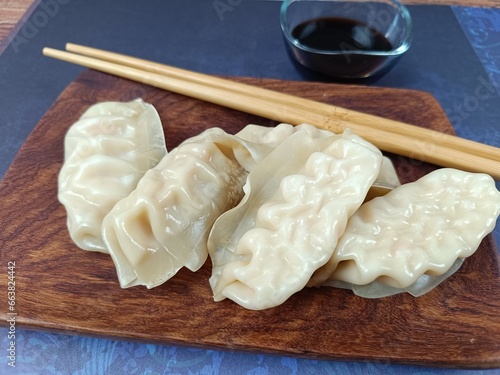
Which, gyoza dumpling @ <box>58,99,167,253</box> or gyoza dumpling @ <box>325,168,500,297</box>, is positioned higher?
gyoza dumpling @ <box>58,99,167,253</box>

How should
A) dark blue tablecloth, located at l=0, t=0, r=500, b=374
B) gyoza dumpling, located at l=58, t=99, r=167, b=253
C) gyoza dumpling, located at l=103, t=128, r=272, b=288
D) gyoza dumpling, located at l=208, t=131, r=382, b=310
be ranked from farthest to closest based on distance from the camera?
dark blue tablecloth, located at l=0, t=0, r=500, b=374
gyoza dumpling, located at l=58, t=99, r=167, b=253
gyoza dumpling, located at l=103, t=128, r=272, b=288
gyoza dumpling, located at l=208, t=131, r=382, b=310

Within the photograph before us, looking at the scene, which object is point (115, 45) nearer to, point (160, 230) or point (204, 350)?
point (160, 230)

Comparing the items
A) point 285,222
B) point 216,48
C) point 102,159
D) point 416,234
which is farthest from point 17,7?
point 416,234

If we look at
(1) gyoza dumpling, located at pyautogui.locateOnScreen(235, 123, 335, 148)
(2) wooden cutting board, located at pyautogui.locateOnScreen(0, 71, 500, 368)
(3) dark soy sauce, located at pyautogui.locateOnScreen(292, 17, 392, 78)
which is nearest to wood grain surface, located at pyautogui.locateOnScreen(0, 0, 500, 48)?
(3) dark soy sauce, located at pyautogui.locateOnScreen(292, 17, 392, 78)

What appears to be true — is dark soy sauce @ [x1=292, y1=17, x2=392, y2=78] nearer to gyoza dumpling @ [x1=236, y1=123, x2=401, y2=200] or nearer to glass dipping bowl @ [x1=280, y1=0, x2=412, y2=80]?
glass dipping bowl @ [x1=280, y1=0, x2=412, y2=80]

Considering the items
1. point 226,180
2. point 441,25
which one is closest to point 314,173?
point 226,180

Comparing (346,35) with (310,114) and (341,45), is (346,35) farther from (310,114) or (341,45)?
(310,114)

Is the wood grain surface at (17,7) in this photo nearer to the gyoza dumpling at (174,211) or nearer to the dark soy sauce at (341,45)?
the dark soy sauce at (341,45)
